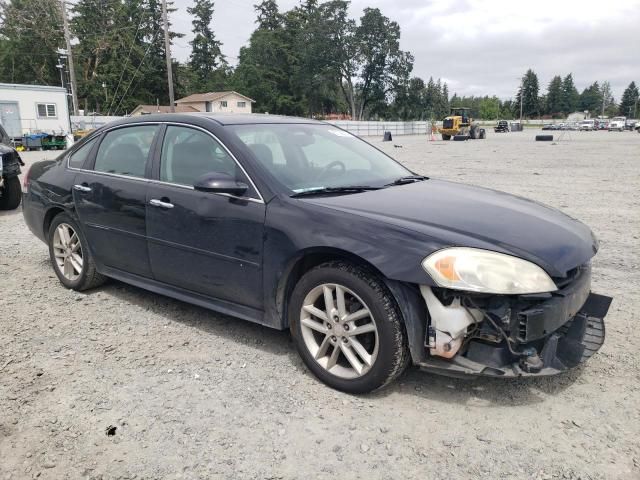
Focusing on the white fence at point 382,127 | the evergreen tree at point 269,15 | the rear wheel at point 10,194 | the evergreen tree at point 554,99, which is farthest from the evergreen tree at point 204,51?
the evergreen tree at point 554,99

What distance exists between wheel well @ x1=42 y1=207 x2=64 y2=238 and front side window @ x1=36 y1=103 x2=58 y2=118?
104ft

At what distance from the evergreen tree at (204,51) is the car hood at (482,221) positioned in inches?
3361

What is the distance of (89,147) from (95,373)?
88.4 inches

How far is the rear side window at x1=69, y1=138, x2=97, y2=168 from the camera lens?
15.4 feet

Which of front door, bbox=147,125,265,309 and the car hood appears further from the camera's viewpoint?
front door, bbox=147,125,265,309

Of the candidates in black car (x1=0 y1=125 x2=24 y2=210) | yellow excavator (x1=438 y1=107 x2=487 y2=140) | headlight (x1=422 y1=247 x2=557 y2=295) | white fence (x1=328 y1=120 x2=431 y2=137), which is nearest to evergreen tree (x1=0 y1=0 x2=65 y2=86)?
white fence (x1=328 y1=120 x2=431 y2=137)

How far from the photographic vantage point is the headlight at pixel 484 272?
8.63 feet

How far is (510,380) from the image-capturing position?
10.6ft

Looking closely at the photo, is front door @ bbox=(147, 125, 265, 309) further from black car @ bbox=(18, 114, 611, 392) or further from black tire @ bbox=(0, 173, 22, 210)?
black tire @ bbox=(0, 173, 22, 210)

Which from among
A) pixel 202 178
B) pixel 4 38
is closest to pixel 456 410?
pixel 202 178

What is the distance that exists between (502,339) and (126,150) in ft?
10.7

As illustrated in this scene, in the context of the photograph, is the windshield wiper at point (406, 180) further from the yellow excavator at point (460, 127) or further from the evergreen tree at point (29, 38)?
the evergreen tree at point (29, 38)

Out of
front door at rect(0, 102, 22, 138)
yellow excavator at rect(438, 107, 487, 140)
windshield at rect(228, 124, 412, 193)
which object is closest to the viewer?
windshield at rect(228, 124, 412, 193)

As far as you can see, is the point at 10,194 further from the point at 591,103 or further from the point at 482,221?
the point at 591,103
